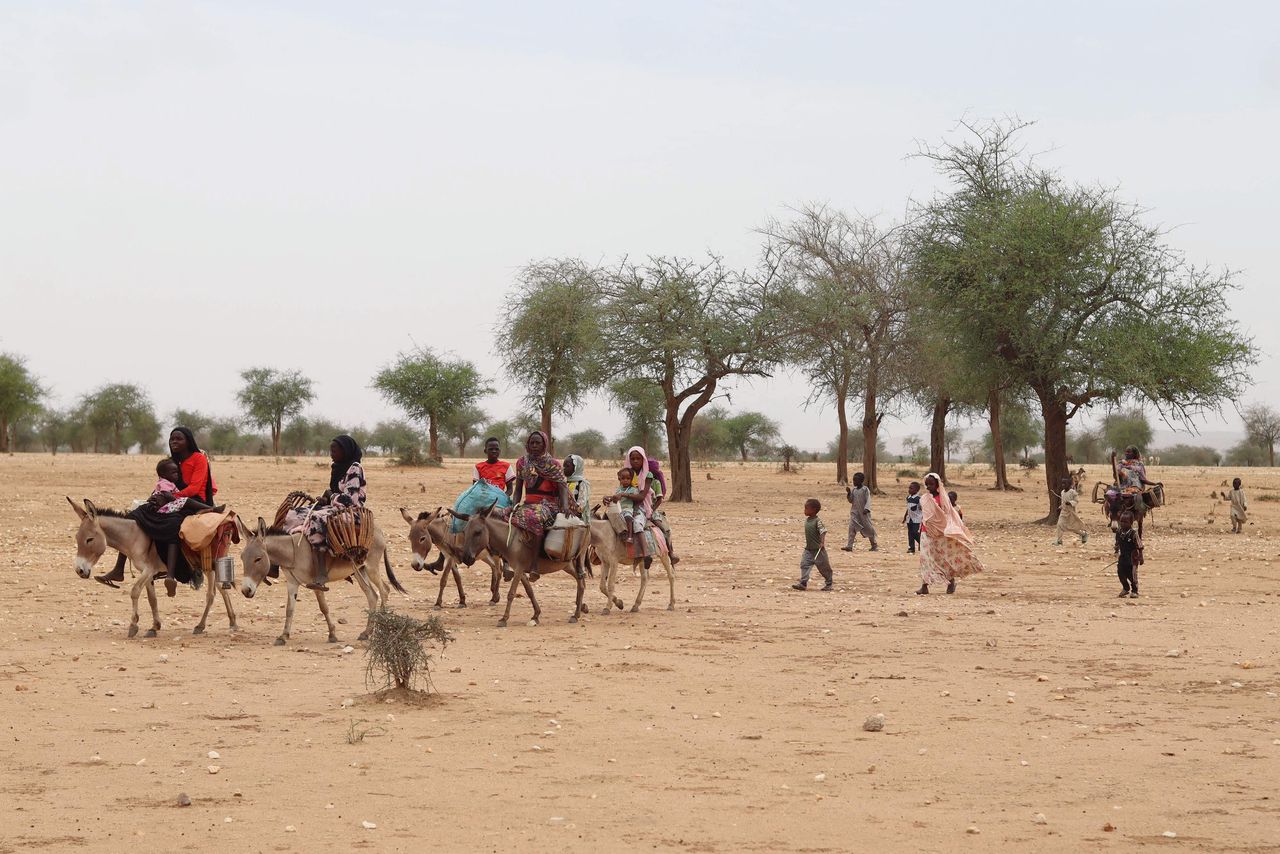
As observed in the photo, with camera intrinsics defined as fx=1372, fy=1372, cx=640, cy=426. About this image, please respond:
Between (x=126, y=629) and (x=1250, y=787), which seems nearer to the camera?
(x=1250, y=787)

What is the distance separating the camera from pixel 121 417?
314 feet

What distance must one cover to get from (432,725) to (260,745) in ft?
3.71

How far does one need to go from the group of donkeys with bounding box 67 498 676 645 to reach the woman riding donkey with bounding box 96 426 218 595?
5.5 inches

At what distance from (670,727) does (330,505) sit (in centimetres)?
512

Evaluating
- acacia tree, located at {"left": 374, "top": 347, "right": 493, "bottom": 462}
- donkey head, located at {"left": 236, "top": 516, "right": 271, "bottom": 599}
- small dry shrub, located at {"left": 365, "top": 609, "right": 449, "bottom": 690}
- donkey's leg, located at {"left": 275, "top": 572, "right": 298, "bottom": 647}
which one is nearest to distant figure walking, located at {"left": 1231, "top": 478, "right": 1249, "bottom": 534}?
donkey's leg, located at {"left": 275, "top": 572, "right": 298, "bottom": 647}

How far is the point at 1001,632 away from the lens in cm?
1376

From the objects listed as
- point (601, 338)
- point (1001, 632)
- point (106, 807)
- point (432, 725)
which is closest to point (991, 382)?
point (601, 338)

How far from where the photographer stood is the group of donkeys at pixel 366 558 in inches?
494

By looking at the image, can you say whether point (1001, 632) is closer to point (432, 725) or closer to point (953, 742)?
point (953, 742)

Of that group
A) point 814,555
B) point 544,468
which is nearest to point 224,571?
point 544,468

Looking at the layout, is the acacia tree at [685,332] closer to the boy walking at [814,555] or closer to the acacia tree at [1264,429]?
the boy walking at [814,555]

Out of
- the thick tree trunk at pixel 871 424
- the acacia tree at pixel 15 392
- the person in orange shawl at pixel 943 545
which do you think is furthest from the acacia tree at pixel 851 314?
the acacia tree at pixel 15 392

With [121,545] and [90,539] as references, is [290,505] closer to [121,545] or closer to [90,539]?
[121,545]

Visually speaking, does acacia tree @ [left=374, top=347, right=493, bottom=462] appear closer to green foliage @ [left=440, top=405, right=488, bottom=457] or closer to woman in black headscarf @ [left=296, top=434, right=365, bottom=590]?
green foliage @ [left=440, top=405, right=488, bottom=457]
